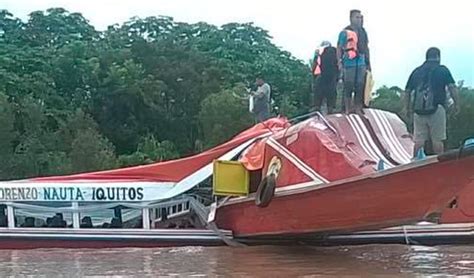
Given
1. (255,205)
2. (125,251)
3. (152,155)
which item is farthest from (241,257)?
(152,155)

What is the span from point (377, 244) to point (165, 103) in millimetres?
31699

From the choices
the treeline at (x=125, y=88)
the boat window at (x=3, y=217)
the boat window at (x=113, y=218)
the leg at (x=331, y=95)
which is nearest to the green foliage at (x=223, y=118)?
the treeline at (x=125, y=88)

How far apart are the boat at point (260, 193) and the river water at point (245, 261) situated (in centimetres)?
38

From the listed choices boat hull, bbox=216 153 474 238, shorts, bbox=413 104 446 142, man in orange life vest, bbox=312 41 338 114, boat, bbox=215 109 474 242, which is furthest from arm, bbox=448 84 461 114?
man in orange life vest, bbox=312 41 338 114

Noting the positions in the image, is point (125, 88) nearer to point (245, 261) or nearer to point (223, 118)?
point (223, 118)

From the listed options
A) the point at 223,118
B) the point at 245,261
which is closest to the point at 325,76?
the point at 245,261

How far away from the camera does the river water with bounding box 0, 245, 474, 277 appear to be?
33.7 feet

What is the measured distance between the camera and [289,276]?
9.87 metres

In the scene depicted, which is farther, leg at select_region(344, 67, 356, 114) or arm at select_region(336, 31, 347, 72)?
leg at select_region(344, 67, 356, 114)

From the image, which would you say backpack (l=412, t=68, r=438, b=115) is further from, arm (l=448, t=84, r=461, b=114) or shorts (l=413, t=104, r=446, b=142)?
arm (l=448, t=84, r=461, b=114)

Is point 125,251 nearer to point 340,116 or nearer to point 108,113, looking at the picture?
point 340,116

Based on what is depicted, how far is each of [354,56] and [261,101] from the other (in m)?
3.14

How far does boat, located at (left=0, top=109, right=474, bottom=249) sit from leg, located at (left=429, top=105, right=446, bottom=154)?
0.58 meters

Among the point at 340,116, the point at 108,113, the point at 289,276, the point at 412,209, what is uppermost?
the point at 108,113
